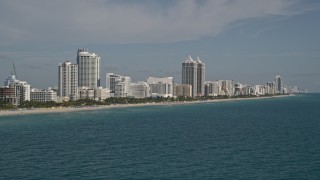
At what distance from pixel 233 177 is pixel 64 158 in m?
11.3

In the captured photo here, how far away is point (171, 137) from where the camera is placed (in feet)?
128

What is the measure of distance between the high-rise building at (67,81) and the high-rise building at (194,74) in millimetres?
59308

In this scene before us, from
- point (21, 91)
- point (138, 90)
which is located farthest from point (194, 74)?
point (21, 91)

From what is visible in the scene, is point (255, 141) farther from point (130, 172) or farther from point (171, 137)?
point (130, 172)

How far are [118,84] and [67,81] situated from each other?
23937 mm

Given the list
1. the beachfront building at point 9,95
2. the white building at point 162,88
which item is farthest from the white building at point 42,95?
the white building at point 162,88

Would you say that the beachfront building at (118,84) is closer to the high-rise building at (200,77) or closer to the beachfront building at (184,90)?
the beachfront building at (184,90)

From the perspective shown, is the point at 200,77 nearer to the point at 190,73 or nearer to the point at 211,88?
the point at 190,73

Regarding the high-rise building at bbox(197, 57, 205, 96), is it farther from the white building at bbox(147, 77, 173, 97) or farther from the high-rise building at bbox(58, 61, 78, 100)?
the high-rise building at bbox(58, 61, 78, 100)

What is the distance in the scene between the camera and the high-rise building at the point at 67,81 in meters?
127

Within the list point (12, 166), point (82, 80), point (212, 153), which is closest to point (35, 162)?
point (12, 166)

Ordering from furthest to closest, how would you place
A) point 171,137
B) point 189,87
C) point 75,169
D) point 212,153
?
point 189,87 < point 171,137 < point 212,153 < point 75,169

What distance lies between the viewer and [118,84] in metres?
148

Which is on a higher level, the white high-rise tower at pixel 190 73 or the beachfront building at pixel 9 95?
the white high-rise tower at pixel 190 73
